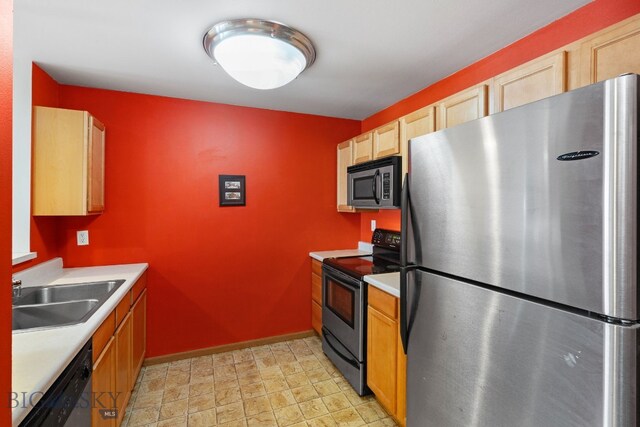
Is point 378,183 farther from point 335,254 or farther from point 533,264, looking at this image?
point 533,264

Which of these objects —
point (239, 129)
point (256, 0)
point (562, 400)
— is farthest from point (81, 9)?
point (562, 400)

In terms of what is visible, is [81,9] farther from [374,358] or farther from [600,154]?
[374,358]

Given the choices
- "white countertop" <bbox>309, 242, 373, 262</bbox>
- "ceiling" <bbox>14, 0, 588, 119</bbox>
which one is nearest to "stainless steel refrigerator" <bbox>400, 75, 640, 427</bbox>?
"ceiling" <bbox>14, 0, 588, 119</bbox>

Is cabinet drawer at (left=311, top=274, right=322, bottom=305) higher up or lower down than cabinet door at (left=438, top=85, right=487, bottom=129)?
lower down

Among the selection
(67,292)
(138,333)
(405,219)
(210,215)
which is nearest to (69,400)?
(67,292)

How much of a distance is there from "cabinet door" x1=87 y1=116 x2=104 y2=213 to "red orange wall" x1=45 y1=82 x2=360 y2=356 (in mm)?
139

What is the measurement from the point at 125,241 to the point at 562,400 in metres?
3.02

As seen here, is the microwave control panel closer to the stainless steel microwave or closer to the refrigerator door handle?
the stainless steel microwave

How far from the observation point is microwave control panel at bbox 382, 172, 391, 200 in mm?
2310

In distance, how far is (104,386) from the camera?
156 centimetres

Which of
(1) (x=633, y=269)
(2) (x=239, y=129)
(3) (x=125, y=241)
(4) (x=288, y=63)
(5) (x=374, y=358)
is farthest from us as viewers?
(2) (x=239, y=129)

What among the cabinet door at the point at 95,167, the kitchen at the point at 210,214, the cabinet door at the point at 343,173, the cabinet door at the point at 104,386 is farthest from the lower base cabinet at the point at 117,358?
the cabinet door at the point at 343,173

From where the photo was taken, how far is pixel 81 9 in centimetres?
158

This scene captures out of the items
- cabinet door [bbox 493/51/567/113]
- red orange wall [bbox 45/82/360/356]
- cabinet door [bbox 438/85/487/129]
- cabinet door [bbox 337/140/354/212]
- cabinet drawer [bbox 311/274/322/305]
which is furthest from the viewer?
cabinet door [bbox 337/140/354/212]
